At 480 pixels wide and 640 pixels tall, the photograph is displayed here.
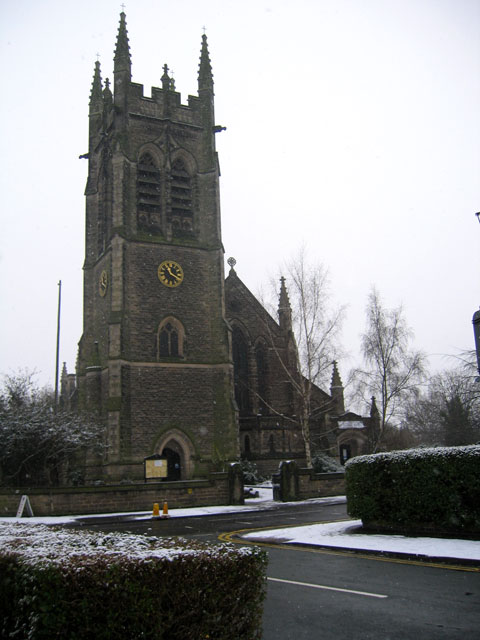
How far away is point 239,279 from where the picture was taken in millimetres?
37500

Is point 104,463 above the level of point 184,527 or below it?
above

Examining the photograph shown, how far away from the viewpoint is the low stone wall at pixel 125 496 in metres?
20.0

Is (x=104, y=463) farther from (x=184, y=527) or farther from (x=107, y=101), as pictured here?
(x=107, y=101)

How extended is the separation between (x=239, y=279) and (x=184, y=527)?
23.6 meters

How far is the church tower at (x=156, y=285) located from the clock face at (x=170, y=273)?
0.05 m

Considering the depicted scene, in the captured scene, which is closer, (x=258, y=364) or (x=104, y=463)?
(x=104, y=463)

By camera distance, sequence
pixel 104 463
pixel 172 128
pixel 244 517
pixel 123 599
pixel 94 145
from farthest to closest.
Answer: pixel 94 145 < pixel 172 128 < pixel 104 463 < pixel 244 517 < pixel 123 599

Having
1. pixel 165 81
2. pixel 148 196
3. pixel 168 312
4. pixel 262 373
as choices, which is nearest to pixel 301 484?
pixel 168 312

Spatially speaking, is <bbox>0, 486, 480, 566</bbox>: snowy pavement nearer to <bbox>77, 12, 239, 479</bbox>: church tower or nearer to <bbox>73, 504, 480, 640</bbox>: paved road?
<bbox>73, 504, 480, 640</bbox>: paved road

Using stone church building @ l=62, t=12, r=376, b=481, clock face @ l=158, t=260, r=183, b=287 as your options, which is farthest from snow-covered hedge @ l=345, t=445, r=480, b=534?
clock face @ l=158, t=260, r=183, b=287

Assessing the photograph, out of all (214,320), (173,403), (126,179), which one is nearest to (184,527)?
(173,403)

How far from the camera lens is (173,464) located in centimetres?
2925

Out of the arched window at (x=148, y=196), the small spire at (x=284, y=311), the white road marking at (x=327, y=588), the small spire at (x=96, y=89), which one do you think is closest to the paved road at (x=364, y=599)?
the white road marking at (x=327, y=588)

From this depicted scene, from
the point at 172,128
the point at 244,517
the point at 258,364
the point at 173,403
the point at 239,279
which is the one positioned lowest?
the point at 244,517
